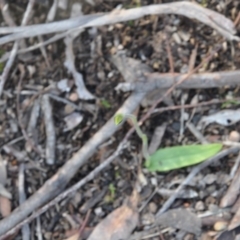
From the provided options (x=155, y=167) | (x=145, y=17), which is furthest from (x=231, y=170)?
(x=145, y=17)

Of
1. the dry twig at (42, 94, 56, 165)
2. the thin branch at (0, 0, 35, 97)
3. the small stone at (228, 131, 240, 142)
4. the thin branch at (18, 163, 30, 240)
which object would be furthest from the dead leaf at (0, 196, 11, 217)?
the small stone at (228, 131, 240, 142)

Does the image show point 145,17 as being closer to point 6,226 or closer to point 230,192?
point 230,192

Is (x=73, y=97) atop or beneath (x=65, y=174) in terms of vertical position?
atop

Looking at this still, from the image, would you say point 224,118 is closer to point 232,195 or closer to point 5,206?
point 232,195

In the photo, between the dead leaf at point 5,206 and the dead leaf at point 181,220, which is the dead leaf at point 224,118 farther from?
the dead leaf at point 5,206

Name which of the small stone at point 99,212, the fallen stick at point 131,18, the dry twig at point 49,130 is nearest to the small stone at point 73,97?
the dry twig at point 49,130

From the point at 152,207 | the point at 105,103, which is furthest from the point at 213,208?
the point at 105,103
